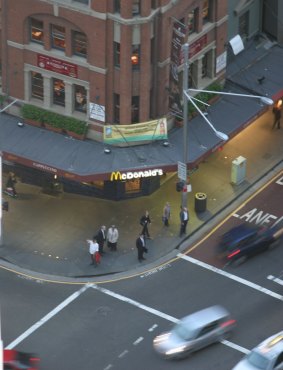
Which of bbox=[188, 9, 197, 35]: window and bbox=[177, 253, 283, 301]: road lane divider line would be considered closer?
bbox=[177, 253, 283, 301]: road lane divider line

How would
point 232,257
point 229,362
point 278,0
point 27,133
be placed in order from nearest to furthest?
point 229,362
point 232,257
point 27,133
point 278,0

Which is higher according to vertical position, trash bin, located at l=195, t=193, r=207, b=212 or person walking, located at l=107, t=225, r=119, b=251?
trash bin, located at l=195, t=193, r=207, b=212

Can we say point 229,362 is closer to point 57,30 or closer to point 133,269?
point 133,269

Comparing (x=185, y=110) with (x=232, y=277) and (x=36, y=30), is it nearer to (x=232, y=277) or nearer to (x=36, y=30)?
(x=232, y=277)

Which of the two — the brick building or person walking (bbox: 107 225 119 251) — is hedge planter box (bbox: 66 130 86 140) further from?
person walking (bbox: 107 225 119 251)

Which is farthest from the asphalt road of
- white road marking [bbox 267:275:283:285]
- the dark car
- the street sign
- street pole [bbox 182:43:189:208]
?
the street sign

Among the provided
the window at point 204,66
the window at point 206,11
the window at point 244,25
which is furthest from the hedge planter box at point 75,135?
the window at point 244,25

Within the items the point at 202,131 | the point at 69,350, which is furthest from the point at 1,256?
the point at 202,131
